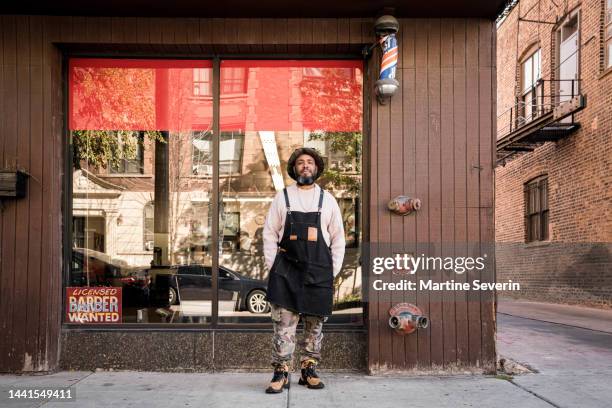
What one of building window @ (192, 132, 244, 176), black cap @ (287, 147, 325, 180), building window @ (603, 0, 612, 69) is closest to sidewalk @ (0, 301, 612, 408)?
black cap @ (287, 147, 325, 180)

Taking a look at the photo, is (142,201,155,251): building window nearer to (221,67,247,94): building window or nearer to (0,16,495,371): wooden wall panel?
(0,16,495,371): wooden wall panel

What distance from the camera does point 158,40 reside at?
19.3ft

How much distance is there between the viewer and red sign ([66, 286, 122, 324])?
603cm

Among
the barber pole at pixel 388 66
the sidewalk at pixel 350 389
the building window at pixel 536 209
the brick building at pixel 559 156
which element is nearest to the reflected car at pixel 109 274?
the sidewalk at pixel 350 389

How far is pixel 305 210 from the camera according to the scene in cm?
507

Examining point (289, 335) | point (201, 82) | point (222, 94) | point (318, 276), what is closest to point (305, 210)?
point (318, 276)

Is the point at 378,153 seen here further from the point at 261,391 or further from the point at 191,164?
the point at 261,391

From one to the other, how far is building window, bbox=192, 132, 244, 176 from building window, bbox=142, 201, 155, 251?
2.06 ft

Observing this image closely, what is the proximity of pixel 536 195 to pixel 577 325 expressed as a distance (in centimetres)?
741

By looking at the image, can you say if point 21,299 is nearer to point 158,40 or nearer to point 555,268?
point 158,40

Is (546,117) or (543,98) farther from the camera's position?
(543,98)

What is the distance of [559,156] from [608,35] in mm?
3315

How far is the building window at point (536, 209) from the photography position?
1653 cm

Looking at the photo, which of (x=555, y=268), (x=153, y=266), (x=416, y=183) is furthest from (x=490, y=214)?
(x=555, y=268)
